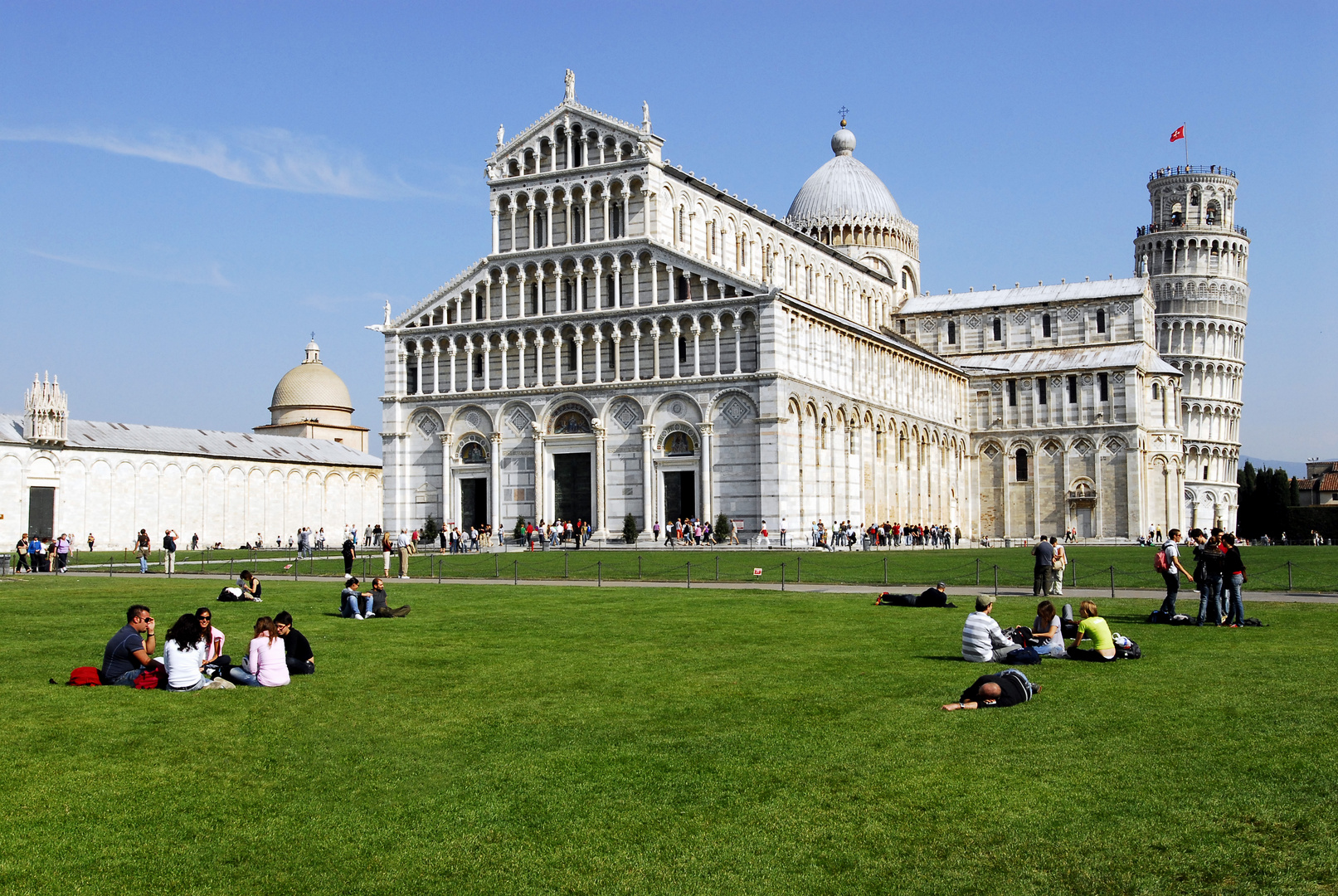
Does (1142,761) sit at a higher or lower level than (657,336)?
lower

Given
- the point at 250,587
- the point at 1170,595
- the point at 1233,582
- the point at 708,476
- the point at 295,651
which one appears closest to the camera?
the point at 295,651

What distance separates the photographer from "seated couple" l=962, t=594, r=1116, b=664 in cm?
1805

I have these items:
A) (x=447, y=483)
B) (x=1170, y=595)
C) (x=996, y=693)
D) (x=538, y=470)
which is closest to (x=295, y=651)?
(x=996, y=693)

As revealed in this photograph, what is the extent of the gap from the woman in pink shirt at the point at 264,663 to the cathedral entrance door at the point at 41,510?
63234mm

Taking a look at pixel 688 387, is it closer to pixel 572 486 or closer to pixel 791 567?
pixel 572 486

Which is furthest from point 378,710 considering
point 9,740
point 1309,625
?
point 1309,625

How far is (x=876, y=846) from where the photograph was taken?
926cm

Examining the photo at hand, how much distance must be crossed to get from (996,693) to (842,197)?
8380cm

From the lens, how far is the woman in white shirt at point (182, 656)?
52.3 ft

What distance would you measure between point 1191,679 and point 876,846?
884 cm

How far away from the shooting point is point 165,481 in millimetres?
80500

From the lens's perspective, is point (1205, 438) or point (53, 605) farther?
point (1205, 438)

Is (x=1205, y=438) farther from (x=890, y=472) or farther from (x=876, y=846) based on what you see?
(x=876, y=846)

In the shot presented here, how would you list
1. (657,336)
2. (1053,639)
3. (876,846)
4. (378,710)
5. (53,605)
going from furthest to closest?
(657,336)
(53,605)
(1053,639)
(378,710)
(876,846)
